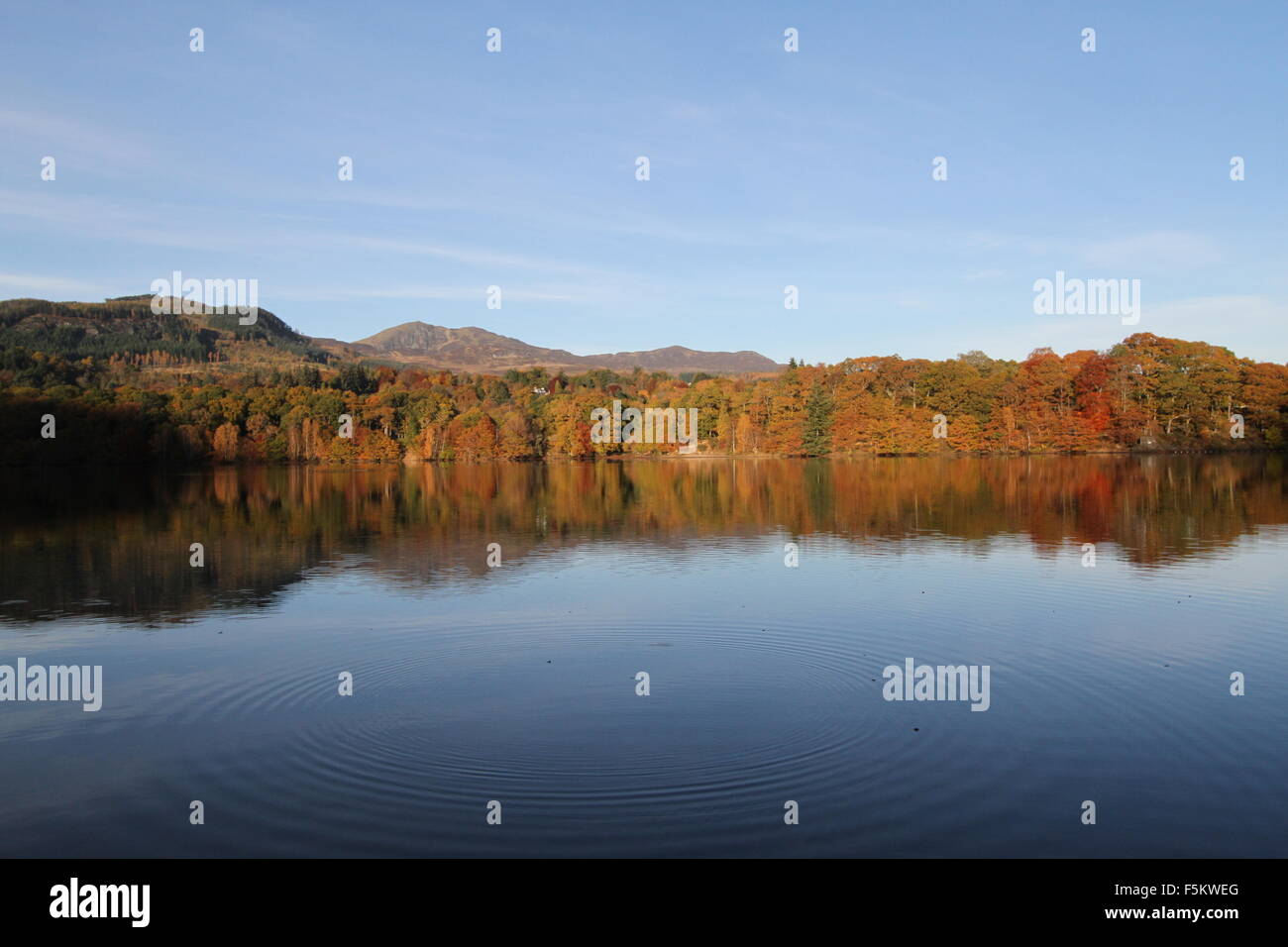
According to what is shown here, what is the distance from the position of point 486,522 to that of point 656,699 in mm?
21333

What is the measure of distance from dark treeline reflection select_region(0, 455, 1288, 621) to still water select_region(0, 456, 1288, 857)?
286mm

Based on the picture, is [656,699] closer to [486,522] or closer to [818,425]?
[486,522]

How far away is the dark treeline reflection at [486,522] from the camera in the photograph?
754 inches

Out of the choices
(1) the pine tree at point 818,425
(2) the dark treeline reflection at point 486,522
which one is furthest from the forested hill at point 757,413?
(2) the dark treeline reflection at point 486,522

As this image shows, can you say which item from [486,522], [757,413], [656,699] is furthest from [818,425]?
[656,699]

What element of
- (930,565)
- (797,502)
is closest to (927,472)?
(797,502)

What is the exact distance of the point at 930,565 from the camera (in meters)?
19.1

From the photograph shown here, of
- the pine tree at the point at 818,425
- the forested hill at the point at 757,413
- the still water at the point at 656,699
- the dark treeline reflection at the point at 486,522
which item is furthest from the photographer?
the pine tree at the point at 818,425

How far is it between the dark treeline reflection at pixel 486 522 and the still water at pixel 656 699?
0.94ft

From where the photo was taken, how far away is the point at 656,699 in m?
10.0

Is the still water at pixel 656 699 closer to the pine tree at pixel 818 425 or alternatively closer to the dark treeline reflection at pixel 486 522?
the dark treeline reflection at pixel 486 522

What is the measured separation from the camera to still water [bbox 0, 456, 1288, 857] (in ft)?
22.4

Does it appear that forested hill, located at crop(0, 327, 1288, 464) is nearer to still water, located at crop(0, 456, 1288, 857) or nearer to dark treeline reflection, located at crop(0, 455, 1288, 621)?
dark treeline reflection, located at crop(0, 455, 1288, 621)

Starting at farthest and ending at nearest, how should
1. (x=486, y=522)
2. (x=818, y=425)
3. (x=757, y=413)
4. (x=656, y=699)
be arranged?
1. (x=757, y=413)
2. (x=818, y=425)
3. (x=486, y=522)
4. (x=656, y=699)
